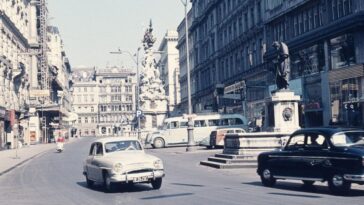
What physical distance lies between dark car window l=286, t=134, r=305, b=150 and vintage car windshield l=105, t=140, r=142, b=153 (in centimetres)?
446

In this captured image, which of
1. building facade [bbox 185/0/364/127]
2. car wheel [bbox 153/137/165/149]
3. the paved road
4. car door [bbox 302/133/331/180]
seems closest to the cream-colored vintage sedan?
the paved road

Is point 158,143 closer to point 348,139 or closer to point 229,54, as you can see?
point 229,54

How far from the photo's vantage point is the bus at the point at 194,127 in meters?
44.5

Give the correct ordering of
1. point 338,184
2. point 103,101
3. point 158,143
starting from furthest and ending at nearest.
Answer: point 103,101
point 158,143
point 338,184

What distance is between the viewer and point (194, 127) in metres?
44.6

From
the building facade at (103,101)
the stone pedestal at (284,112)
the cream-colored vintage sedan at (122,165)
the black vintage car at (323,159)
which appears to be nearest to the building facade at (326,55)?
the stone pedestal at (284,112)

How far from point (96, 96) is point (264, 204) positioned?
16626 centimetres

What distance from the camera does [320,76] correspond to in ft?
124

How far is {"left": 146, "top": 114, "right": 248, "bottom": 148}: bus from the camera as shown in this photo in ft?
146

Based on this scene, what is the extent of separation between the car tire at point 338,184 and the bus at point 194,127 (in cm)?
3163

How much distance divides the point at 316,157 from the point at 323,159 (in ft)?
0.86

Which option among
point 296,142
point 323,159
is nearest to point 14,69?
point 296,142

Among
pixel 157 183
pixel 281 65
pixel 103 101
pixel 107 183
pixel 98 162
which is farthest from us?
pixel 103 101

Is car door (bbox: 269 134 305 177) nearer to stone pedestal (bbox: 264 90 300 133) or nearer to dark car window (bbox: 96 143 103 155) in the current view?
dark car window (bbox: 96 143 103 155)
